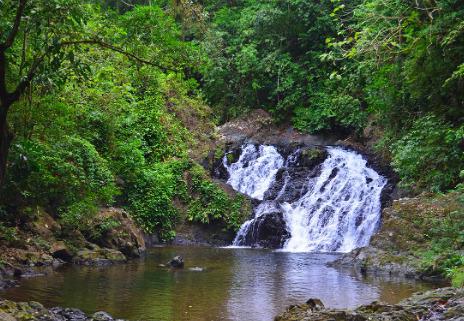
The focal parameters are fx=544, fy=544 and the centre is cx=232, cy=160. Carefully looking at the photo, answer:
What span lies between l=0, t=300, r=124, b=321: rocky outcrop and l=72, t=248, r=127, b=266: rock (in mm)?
5535

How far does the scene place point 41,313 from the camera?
7.82m

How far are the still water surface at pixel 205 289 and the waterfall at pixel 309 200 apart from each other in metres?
4.10

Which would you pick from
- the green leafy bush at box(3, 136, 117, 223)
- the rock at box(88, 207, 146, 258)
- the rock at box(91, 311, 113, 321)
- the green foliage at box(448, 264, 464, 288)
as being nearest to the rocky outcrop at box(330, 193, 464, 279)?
the green foliage at box(448, 264, 464, 288)

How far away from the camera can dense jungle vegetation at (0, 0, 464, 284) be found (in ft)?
24.1

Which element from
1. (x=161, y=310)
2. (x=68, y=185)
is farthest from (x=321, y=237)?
(x=161, y=310)

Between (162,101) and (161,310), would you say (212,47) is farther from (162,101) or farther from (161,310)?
(161,310)

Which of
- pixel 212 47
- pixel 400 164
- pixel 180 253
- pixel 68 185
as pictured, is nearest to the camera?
pixel 68 185

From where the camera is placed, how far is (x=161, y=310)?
368 inches

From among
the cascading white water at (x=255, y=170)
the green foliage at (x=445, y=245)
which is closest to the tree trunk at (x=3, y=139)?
the green foliage at (x=445, y=245)

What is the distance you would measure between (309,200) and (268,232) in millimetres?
2275

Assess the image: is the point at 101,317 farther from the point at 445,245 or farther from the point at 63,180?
the point at 445,245

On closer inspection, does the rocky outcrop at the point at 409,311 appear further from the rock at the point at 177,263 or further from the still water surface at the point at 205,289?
the rock at the point at 177,263

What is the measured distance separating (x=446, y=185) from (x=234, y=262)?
615cm

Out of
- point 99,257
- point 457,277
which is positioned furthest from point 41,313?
point 457,277
